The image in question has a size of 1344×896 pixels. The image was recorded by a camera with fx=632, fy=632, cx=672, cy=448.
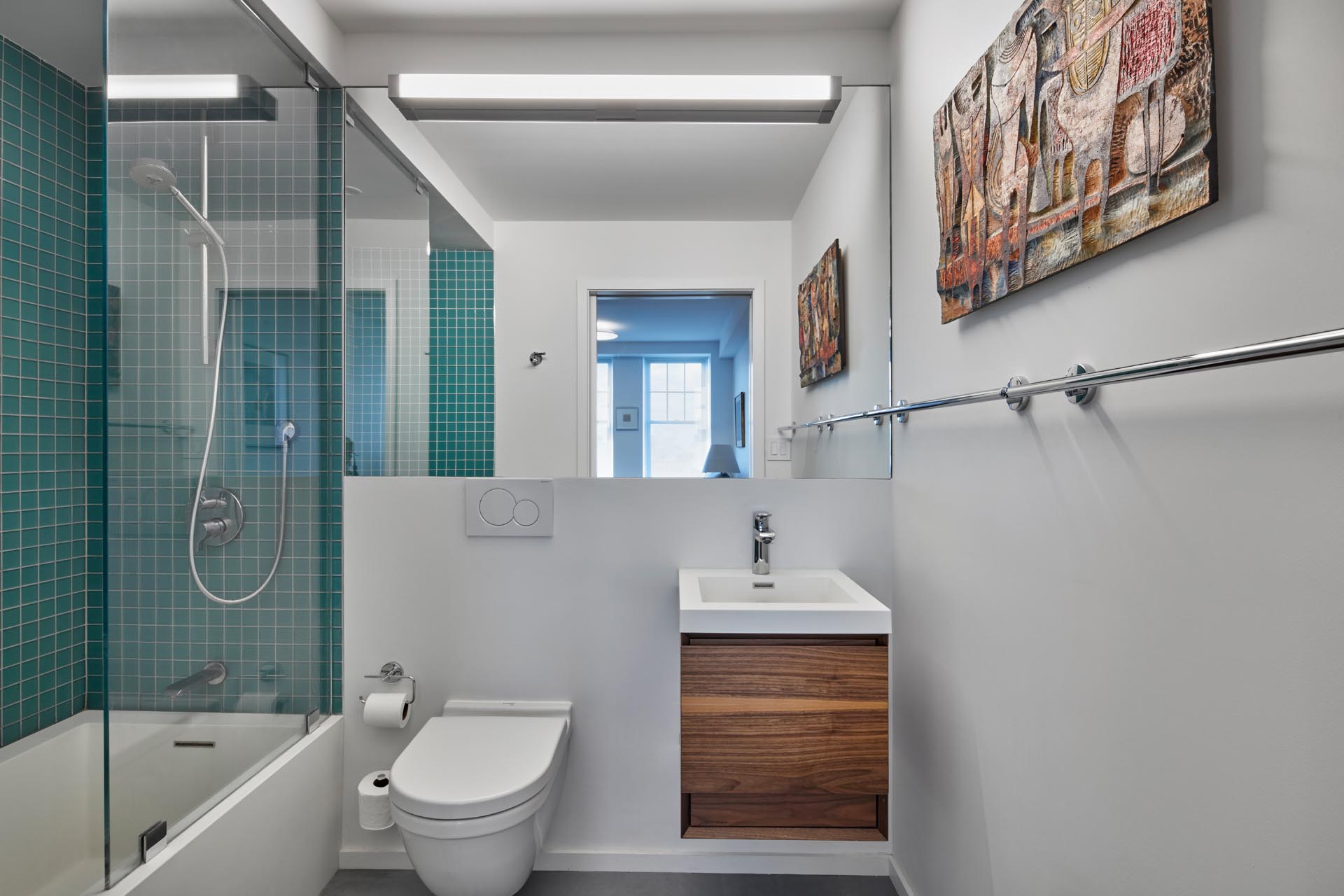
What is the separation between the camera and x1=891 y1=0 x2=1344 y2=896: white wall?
25.8 inches

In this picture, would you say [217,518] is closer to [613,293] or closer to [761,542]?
[613,293]

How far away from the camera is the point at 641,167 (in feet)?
6.14

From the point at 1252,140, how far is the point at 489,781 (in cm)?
169

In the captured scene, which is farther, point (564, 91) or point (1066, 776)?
point (564, 91)

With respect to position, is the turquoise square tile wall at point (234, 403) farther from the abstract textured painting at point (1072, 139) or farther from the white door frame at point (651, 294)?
the abstract textured painting at point (1072, 139)

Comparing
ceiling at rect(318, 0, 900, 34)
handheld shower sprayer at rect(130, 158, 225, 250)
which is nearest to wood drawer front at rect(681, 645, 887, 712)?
handheld shower sprayer at rect(130, 158, 225, 250)

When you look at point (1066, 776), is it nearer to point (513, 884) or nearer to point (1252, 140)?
point (1252, 140)

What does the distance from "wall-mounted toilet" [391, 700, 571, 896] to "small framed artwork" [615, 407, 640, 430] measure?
33.5 inches

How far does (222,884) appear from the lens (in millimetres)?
1390

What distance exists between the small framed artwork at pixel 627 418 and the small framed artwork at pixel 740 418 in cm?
28

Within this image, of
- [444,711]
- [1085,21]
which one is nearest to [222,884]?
[444,711]

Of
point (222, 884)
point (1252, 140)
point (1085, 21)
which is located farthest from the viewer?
point (222, 884)

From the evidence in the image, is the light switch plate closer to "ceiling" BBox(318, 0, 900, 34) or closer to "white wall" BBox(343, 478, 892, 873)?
"white wall" BBox(343, 478, 892, 873)

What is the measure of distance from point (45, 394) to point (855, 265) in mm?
2356
